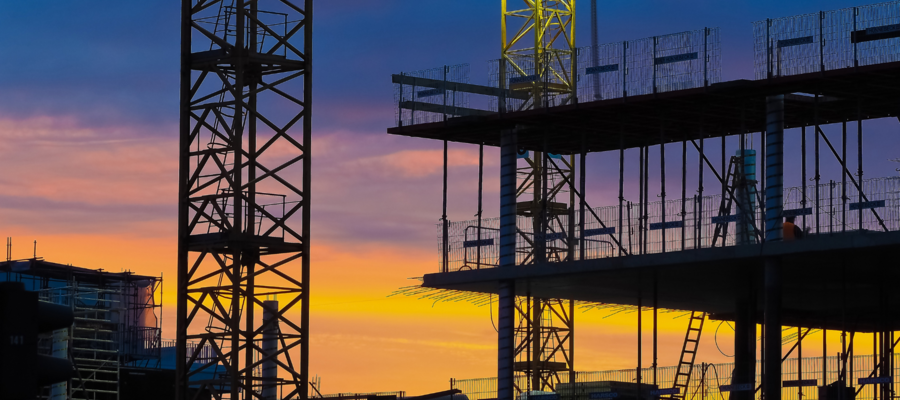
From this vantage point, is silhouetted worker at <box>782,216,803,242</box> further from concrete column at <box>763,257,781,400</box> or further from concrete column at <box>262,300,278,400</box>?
concrete column at <box>262,300,278,400</box>

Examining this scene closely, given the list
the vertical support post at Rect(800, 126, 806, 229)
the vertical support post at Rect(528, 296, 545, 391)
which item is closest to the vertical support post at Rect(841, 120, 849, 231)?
the vertical support post at Rect(800, 126, 806, 229)

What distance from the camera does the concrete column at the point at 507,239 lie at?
52.5 metres

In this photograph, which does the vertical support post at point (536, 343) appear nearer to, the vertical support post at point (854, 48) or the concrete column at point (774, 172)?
the concrete column at point (774, 172)

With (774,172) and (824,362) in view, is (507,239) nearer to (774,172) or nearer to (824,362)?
(774,172)

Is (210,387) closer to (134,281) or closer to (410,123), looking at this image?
(410,123)

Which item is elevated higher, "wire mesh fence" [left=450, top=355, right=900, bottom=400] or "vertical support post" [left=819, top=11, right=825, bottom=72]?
"vertical support post" [left=819, top=11, right=825, bottom=72]

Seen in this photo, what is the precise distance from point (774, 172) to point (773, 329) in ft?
15.9

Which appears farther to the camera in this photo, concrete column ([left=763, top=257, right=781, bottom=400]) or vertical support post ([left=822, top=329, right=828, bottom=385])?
vertical support post ([left=822, top=329, right=828, bottom=385])

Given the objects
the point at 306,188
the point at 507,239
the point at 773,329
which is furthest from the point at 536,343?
the point at 773,329

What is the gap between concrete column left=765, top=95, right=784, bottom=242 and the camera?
45312 mm

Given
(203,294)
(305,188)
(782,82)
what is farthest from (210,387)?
(782,82)

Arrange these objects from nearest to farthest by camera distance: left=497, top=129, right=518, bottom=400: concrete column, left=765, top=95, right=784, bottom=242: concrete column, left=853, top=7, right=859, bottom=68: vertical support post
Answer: left=853, top=7, right=859, bottom=68: vertical support post, left=765, top=95, right=784, bottom=242: concrete column, left=497, top=129, right=518, bottom=400: concrete column

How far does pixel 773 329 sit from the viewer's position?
45062mm

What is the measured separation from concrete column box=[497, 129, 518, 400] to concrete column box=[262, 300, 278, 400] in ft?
31.2
